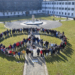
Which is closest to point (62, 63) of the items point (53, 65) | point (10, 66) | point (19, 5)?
point (53, 65)

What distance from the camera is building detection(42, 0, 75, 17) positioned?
61.9 meters

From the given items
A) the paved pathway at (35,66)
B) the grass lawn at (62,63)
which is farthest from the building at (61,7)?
the paved pathway at (35,66)

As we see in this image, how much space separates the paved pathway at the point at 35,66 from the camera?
1290 cm

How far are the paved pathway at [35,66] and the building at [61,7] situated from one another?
53.4 meters

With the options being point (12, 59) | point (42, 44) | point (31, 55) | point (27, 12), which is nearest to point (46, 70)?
point (31, 55)

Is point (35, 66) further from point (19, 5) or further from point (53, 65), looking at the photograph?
point (19, 5)

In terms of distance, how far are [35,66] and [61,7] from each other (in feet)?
203

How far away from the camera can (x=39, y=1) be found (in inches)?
3275

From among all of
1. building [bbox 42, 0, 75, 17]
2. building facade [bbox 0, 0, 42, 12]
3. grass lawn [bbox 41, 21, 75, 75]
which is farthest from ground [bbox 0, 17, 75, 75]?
building facade [bbox 0, 0, 42, 12]

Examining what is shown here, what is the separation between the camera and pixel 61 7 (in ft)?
224

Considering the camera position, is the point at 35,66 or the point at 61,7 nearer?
the point at 35,66

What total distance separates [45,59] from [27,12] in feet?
207

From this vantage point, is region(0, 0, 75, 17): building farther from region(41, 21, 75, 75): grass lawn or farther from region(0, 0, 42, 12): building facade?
region(41, 21, 75, 75): grass lawn

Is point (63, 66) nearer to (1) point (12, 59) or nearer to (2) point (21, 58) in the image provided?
(2) point (21, 58)
